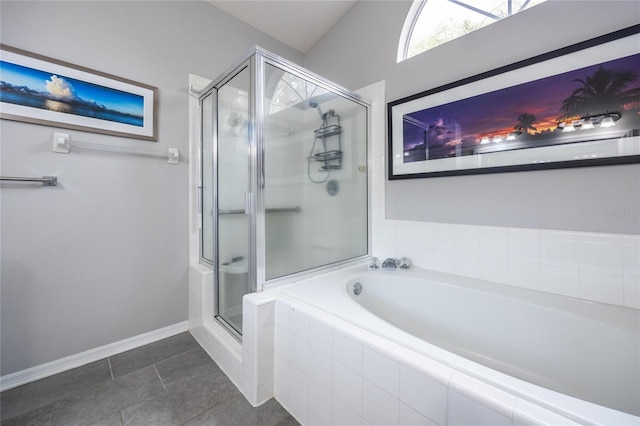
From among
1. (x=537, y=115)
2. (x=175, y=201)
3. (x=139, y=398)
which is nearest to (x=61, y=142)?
(x=175, y=201)

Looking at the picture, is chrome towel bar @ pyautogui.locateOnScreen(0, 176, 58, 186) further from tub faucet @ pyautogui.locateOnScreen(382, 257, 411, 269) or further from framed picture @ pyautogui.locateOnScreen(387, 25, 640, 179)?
framed picture @ pyautogui.locateOnScreen(387, 25, 640, 179)

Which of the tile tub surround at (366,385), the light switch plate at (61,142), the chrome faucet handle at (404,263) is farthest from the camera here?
the chrome faucet handle at (404,263)

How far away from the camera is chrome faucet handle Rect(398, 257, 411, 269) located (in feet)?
6.24

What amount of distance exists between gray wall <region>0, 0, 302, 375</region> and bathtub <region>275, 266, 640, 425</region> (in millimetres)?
1232

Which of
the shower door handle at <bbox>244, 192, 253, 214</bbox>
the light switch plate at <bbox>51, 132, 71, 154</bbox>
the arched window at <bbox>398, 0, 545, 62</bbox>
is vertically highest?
the arched window at <bbox>398, 0, 545, 62</bbox>

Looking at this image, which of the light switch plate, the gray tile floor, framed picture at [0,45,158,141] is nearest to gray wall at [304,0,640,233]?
the gray tile floor

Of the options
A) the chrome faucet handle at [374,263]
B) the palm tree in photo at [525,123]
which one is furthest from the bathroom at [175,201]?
the palm tree in photo at [525,123]

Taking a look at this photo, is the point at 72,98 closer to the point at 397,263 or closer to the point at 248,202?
the point at 248,202

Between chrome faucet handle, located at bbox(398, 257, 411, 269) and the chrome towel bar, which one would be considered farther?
chrome faucet handle, located at bbox(398, 257, 411, 269)

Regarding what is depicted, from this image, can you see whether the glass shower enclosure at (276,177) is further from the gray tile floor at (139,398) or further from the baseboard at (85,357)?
the baseboard at (85,357)

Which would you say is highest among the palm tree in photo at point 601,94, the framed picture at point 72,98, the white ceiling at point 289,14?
the white ceiling at point 289,14

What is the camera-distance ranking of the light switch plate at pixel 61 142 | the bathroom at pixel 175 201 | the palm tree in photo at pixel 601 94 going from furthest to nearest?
the light switch plate at pixel 61 142 < the bathroom at pixel 175 201 < the palm tree in photo at pixel 601 94

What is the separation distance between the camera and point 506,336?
1.34 metres

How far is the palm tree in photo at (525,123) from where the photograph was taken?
4.64 feet
